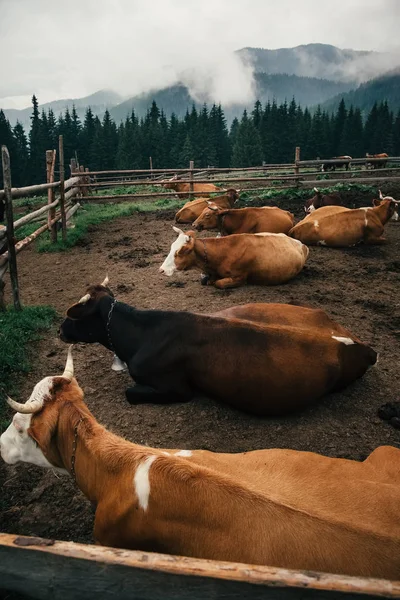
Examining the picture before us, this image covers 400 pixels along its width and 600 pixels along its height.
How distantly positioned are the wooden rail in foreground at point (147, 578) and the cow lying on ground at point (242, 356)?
2814 mm

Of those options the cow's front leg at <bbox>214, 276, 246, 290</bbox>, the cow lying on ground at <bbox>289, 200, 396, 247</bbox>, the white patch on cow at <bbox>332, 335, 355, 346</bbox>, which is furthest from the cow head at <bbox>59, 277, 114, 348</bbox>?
the cow lying on ground at <bbox>289, 200, 396, 247</bbox>

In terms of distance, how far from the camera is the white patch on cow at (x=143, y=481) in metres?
2.38

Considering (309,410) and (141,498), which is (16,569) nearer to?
(141,498)

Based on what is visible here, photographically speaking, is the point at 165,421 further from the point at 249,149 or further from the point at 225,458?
the point at 249,149

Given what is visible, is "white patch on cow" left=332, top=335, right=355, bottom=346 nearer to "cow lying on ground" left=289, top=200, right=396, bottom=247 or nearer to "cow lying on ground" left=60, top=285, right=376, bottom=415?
"cow lying on ground" left=60, top=285, right=376, bottom=415

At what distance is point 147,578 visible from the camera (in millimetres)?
1386

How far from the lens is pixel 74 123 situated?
68750 mm

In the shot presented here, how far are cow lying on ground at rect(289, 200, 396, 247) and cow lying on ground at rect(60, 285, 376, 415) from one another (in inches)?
245

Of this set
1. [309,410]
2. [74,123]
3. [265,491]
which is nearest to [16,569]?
[265,491]

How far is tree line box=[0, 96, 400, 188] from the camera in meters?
63.3

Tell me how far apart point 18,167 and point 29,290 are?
175 feet

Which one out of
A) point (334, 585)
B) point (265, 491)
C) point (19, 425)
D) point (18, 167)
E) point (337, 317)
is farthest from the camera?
point (18, 167)

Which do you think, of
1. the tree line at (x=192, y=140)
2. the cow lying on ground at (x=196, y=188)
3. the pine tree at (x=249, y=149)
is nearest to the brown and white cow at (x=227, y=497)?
the cow lying on ground at (x=196, y=188)

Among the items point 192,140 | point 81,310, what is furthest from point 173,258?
point 192,140
